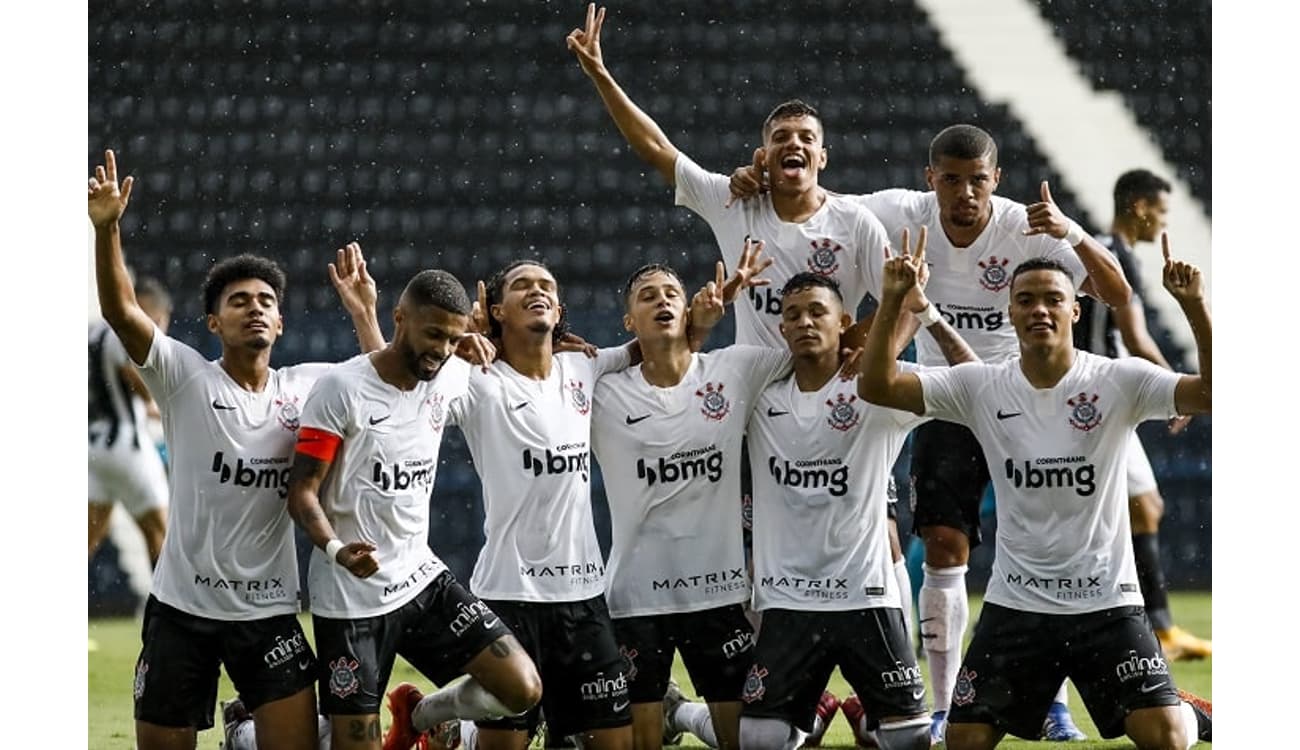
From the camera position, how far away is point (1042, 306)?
4543 millimetres

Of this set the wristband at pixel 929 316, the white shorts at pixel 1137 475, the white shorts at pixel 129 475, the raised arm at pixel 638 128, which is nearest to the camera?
the wristband at pixel 929 316

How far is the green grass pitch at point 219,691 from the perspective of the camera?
18.1 ft

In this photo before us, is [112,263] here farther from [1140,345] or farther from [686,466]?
[1140,345]

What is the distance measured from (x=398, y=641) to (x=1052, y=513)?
1648mm

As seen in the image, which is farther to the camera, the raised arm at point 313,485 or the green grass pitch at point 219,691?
the green grass pitch at point 219,691

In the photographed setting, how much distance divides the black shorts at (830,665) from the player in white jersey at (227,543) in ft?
3.76

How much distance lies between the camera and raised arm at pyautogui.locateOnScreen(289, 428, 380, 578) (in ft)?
14.4

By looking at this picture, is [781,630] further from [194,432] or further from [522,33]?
[522,33]

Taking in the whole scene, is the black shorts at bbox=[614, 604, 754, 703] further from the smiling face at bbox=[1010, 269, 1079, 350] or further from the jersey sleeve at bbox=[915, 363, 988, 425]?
the smiling face at bbox=[1010, 269, 1079, 350]

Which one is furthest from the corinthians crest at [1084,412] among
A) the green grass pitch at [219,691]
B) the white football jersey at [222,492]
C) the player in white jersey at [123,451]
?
the player in white jersey at [123,451]

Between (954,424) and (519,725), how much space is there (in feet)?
4.74

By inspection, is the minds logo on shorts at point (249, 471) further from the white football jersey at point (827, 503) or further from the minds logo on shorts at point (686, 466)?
the white football jersey at point (827, 503)

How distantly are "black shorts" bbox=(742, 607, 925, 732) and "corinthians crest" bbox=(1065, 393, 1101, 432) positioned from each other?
67cm

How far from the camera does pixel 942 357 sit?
5.16 metres
